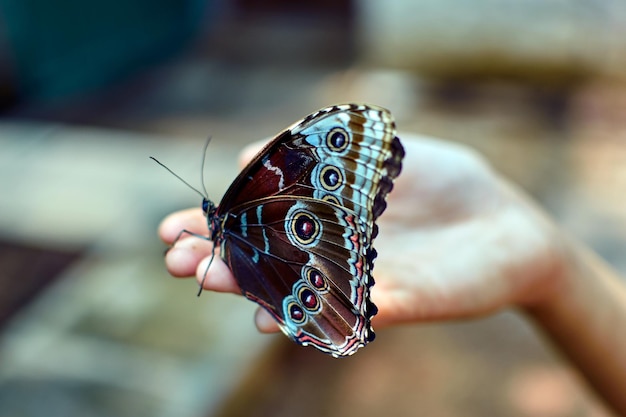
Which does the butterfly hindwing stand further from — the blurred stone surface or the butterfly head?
the blurred stone surface

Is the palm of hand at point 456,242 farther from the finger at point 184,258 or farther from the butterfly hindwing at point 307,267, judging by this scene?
the finger at point 184,258

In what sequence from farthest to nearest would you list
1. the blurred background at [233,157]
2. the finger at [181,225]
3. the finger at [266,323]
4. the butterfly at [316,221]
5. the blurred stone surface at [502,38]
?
1. the blurred stone surface at [502,38]
2. the blurred background at [233,157]
3. the finger at [181,225]
4. the finger at [266,323]
5. the butterfly at [316,221]

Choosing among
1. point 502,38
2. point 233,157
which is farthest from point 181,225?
point 502,38

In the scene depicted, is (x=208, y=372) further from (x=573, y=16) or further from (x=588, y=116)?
(x=573, y=16)

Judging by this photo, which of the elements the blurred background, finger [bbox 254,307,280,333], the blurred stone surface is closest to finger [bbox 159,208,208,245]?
finger [bbox 254,307,280,333]

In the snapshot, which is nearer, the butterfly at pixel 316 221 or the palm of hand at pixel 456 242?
the butterfly at pixel 316 221

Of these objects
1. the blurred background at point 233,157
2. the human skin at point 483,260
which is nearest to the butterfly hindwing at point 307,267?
the human skin at point 483,260
